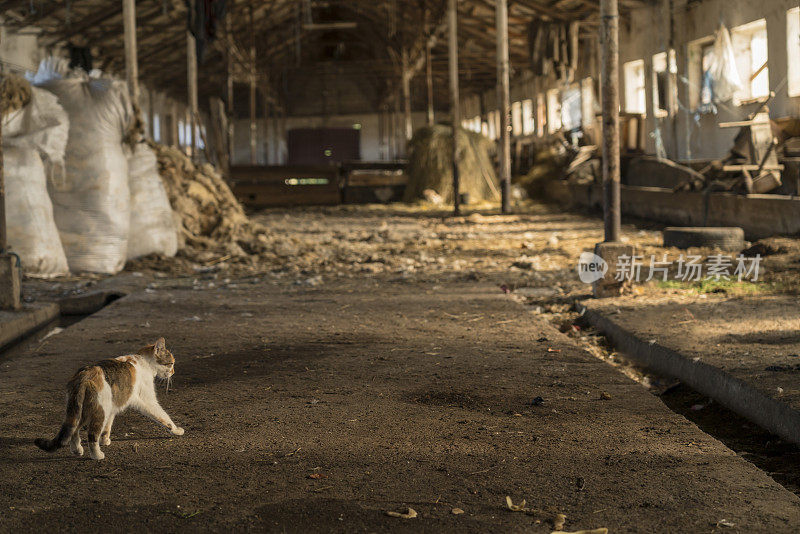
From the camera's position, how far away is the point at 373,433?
3.56 metres

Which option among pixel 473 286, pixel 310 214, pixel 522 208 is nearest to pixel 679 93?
pixel 522 208

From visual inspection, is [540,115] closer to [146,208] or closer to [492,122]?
[492,122]

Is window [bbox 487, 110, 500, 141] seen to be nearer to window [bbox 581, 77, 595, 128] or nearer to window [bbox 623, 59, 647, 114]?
window [bbox 581, 77, 595, 128]

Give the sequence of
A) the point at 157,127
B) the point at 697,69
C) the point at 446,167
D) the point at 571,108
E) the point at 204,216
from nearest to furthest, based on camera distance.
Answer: the point at 204,216 < the point at 697,69 < the point at 446,167 < the point at 571,108 < the point at 157,127

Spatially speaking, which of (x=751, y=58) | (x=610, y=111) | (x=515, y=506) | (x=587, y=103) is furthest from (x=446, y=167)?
(x=515, y=506)

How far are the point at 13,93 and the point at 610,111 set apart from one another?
566cm

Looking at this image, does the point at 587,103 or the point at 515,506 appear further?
the point at 587,103

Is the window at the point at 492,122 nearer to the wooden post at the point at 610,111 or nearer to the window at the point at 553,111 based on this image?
the window at the point at 553,111

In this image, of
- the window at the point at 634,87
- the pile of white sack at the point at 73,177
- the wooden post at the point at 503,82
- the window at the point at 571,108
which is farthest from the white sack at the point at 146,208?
the window at the point at 571,108

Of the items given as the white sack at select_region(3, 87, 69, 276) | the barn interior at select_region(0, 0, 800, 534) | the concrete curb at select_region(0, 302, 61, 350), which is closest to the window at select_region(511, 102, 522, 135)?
the barn interior at select_region(0, 0, 800, 534)

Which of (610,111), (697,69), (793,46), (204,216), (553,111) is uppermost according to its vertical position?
(553,111)

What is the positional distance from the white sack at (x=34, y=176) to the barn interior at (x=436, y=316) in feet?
0.08

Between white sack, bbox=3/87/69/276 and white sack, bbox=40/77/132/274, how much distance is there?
0.17 m

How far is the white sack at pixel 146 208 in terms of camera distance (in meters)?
9.96
